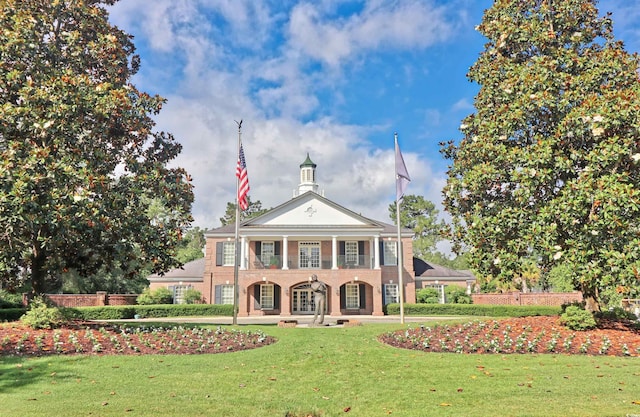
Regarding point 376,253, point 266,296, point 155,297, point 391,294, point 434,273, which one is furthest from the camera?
point 434,273

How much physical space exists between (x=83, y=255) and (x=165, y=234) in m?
2.69

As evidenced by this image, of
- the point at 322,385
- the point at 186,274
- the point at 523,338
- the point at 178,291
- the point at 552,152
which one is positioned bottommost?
the point at 322,385

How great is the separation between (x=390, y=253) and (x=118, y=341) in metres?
27.0

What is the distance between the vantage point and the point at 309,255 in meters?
35.6

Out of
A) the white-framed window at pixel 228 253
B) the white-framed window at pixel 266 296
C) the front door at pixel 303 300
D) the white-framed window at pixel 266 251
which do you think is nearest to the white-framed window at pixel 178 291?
the white-framed window at pixel 228 253

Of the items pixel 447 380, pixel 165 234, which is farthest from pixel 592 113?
pixel 165 234

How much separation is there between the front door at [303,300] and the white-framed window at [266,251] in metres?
3.19

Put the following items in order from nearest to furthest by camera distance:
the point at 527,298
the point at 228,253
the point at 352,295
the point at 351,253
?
the point at 527,298 → the point at 352,295 → the point at 351,253 → the point at 228,253

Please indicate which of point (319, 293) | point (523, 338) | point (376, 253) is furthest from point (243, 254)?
point (523, 338)

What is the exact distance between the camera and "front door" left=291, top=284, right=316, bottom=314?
34.9 meters

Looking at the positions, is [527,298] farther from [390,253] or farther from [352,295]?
[352,295]

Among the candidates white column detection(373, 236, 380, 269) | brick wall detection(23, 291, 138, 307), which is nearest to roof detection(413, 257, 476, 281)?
white column detection(373, 236, 380, 269)

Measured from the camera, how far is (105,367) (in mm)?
8938

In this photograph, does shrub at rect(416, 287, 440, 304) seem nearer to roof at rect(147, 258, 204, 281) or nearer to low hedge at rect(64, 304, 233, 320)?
low hedge at rect(64, 304, 233, 320)
